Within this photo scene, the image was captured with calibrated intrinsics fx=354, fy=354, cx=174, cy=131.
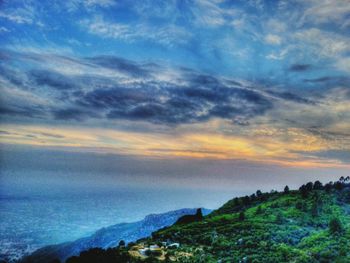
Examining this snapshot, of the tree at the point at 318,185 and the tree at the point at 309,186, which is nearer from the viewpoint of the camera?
the tree at the point at 309,186

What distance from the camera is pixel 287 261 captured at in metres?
63.9

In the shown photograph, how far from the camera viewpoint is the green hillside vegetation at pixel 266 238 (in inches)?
2643

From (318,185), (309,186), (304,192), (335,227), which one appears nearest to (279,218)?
(335,227)

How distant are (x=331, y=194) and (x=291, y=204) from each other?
18.9m

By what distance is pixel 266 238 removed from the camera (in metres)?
79.6

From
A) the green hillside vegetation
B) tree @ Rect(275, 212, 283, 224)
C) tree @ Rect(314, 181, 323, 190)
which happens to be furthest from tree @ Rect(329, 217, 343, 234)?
tree @ Rect(314, 181, 323, 190)

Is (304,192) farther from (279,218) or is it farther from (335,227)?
(335,227)

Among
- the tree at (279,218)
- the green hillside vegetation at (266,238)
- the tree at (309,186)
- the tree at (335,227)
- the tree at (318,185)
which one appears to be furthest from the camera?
the tree at (318,185)

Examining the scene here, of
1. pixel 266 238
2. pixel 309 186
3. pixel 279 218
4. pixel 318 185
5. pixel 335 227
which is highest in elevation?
pixel 318 185

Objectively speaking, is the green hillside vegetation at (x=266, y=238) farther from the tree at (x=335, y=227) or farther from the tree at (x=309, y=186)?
the tree at (x=309, y=186)

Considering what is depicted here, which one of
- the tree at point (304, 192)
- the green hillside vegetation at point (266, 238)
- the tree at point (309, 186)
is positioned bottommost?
the green hillside vegetation at point (266, 238)

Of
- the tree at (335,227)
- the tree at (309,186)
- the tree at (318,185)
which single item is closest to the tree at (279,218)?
the tree at (335,227)

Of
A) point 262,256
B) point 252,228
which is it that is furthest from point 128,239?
point 262,256

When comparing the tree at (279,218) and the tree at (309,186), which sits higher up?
the tree at (309,186)
